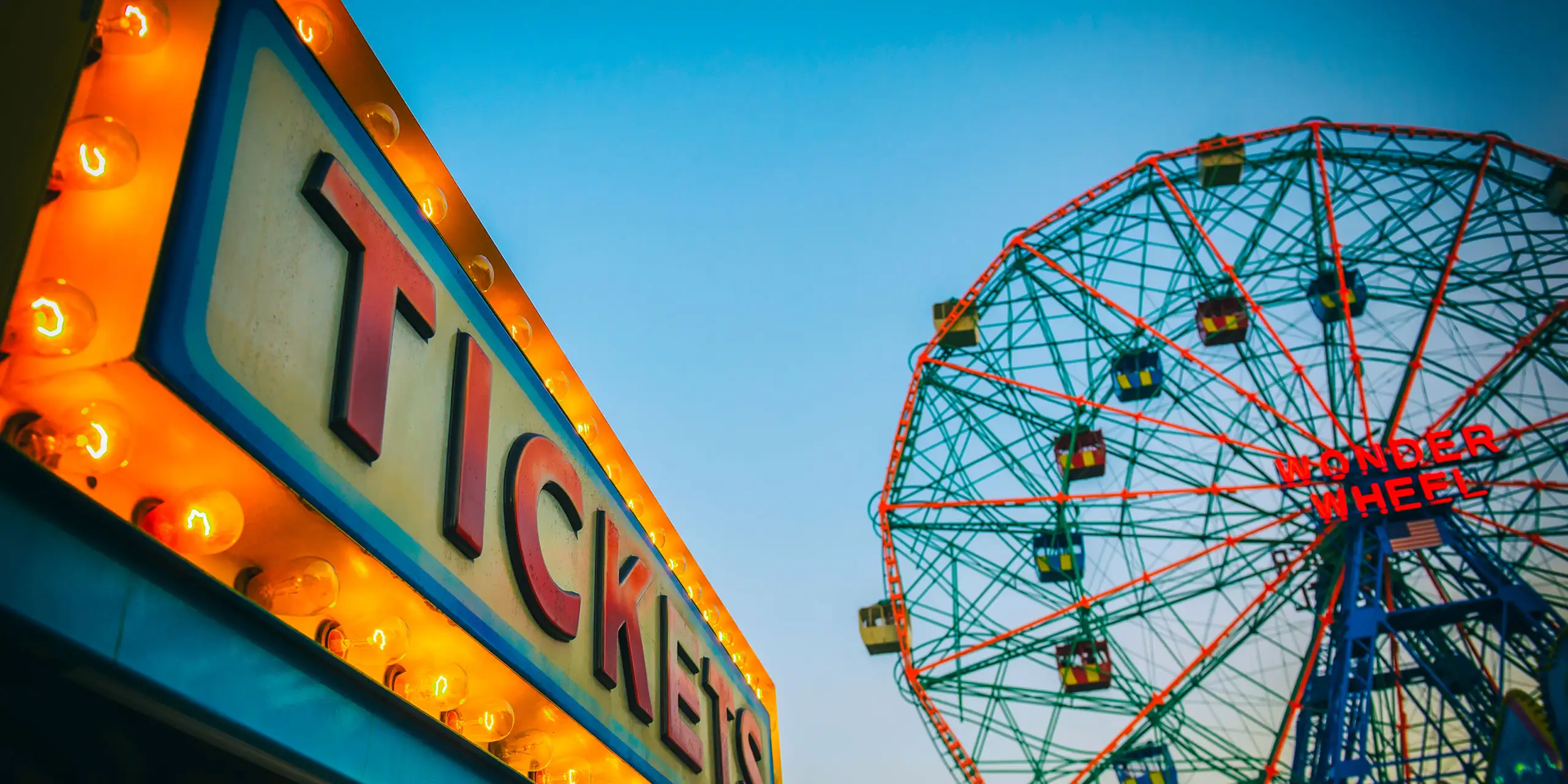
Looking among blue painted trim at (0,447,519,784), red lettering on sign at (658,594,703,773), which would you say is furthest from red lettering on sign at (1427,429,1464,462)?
blue painted trim at (0,447,519,784)

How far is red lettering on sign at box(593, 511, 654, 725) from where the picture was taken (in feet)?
21.1

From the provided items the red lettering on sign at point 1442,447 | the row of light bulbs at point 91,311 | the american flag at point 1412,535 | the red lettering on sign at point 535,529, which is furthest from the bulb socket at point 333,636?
the red lettering on sign at point 1442,447

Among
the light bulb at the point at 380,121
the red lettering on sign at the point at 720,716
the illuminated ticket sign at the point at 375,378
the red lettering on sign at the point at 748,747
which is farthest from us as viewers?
the red lettering on sign at the point at 748,747

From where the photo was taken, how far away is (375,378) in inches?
169

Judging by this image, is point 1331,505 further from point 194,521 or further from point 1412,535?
point 194,521

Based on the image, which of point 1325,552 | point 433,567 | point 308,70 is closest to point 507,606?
point 433,567

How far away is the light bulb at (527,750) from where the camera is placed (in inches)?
218

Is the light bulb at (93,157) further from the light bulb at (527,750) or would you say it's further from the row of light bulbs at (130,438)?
the light bulb at (527,750)

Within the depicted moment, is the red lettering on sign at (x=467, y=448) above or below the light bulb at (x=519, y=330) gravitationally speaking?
below

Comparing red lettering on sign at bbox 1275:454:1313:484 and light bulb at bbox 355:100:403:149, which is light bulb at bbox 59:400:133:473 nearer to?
light bulb at bbox 355:100:403:149

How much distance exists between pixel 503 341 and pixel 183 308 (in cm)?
269

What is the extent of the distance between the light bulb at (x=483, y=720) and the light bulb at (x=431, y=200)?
2330mm

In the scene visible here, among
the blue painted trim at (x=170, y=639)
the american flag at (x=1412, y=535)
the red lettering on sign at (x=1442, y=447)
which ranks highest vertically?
the red lettering on sign at (x=1442, y=447)

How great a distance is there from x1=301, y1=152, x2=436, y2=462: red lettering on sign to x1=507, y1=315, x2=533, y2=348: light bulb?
1555 mm
